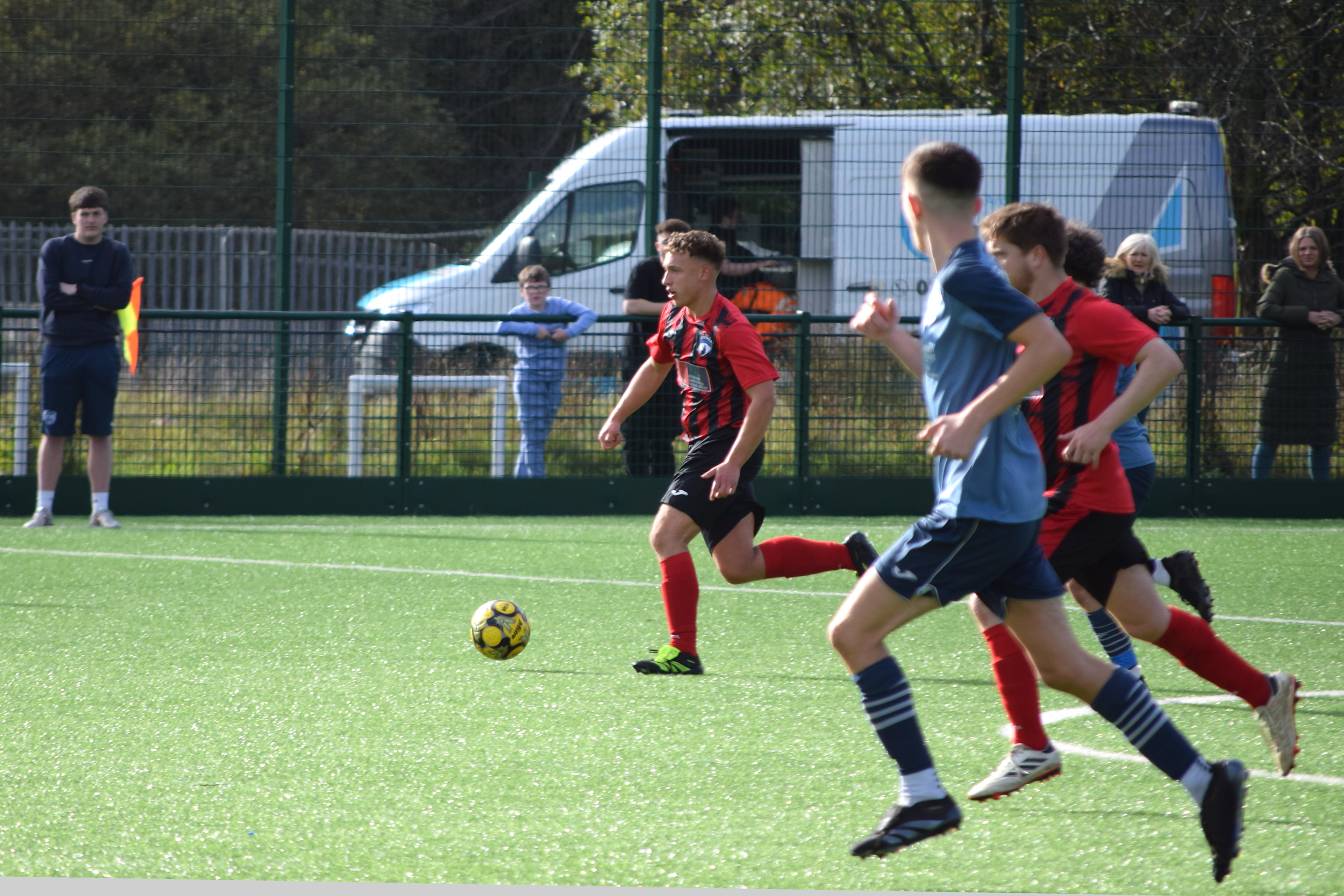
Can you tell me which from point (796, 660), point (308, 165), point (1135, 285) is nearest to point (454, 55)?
point (308, 165)

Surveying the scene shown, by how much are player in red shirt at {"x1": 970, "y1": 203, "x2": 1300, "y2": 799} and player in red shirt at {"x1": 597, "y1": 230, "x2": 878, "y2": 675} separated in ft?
4.54

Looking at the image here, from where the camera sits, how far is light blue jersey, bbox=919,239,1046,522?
10.9 feet

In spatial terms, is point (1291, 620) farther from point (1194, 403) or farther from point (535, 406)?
point (535, 406)

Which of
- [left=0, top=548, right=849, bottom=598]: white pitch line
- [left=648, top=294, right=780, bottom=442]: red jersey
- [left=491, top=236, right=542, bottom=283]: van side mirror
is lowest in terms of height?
[left=0, top=548, right=849, bottom=598]: white pitch line

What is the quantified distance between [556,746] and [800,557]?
2109 millimetres

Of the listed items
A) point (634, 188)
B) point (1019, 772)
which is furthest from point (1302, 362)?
point (1019, 772)

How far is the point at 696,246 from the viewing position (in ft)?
18.7

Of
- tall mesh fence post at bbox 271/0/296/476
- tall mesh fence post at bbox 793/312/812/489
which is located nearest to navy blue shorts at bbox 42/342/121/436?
tall mesh fence post at bbox 271/0/296/476

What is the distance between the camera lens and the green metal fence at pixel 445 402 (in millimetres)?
10891

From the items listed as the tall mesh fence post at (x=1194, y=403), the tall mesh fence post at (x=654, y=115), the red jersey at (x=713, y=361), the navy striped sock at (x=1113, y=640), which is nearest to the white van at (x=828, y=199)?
the tall mesh fence post at (x=654, y=115)

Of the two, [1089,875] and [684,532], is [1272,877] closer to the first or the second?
[1089,875]

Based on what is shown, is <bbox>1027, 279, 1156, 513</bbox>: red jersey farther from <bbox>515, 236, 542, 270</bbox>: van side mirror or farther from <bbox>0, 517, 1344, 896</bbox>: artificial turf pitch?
<bbox>515, 236, 542, 270</bbox>: van side mirror

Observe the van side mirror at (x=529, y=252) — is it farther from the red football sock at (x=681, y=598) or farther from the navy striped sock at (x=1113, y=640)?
the navy striped sock at (x=1113, y=640)

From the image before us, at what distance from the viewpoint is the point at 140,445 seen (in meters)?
11.0
